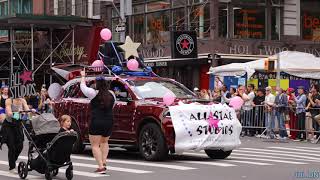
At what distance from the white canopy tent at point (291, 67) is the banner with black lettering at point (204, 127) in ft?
37.2

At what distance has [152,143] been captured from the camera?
45.6 feet

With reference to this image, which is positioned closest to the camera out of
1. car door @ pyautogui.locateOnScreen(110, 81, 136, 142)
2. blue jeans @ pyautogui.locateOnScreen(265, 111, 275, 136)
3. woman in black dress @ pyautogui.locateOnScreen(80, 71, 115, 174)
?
woman in black dress @ pyautogui.locateOnScreen(80, 71, 115, 174)

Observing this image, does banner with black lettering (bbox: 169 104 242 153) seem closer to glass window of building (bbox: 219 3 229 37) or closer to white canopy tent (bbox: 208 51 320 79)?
white canopy tent (bbox: 208 51 320 79)

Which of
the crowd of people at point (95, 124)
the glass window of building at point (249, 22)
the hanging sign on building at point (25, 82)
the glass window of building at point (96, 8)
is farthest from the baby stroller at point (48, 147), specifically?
the glass window of building at point (96, 8)

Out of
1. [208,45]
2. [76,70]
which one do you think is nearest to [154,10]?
[208,45]

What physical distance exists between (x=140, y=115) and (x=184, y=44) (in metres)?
16.5

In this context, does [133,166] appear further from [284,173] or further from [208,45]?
[208,45]

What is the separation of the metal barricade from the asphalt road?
153 inches

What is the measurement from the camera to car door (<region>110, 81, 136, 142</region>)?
1443 cm

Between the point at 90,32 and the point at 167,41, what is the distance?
429cm

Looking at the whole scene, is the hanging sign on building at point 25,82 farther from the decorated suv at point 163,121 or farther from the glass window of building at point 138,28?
the decorated suv at point 163,121

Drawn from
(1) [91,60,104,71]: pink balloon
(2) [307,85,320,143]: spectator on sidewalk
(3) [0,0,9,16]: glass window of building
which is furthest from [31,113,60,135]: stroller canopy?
(3) [0,0,9,16]: glass window of building

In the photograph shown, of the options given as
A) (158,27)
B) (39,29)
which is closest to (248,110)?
(158,27)

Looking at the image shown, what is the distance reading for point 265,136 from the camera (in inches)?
891
